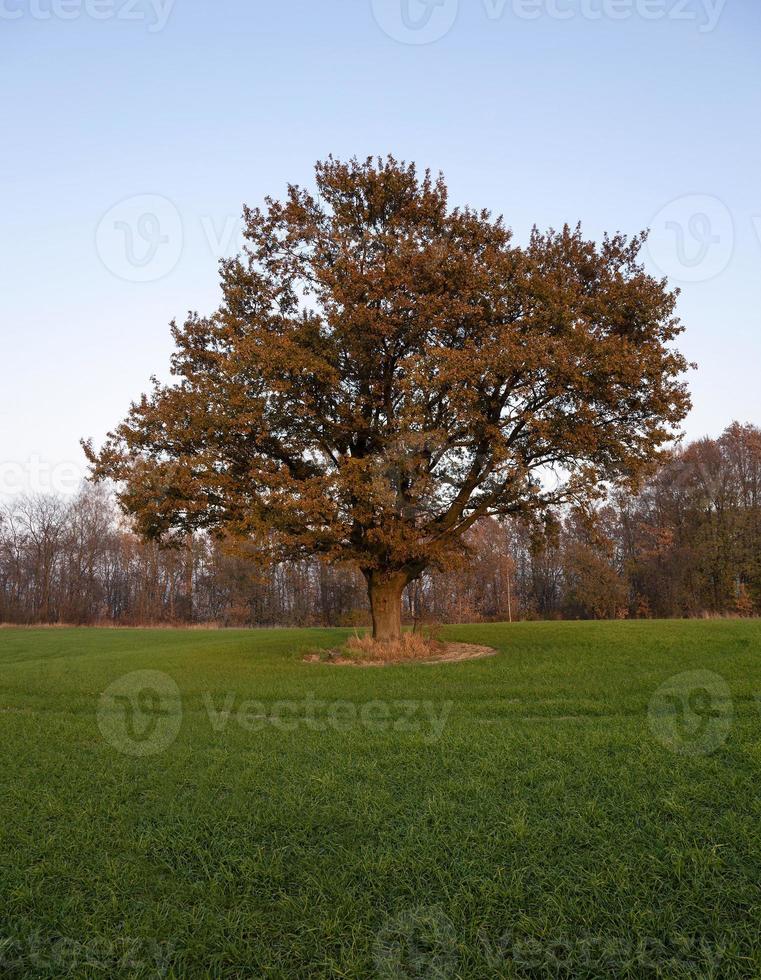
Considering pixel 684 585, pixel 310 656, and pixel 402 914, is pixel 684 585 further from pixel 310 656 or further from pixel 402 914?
pixel 402 914

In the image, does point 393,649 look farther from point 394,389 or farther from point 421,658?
point 394,389

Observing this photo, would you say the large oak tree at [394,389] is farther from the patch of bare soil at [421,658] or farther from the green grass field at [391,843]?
the green grass field at [391,843]

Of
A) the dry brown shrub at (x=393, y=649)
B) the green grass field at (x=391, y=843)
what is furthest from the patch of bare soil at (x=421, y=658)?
the green grass field at (x=391, y=843)

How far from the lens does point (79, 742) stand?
25.6ft

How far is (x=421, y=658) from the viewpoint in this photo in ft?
52.5

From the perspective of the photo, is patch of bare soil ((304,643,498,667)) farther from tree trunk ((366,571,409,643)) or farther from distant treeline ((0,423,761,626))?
distant treeline ((0,423,761,626))

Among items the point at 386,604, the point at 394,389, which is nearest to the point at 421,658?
the point at 386,604

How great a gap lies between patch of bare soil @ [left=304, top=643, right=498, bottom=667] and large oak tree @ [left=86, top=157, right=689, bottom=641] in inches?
61.4

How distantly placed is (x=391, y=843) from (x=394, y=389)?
1322 centimetres

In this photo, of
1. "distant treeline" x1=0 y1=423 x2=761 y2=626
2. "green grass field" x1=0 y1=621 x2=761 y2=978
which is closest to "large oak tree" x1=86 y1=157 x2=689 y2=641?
"green grass field" x1=0 y1=621 x2=761 y2=978

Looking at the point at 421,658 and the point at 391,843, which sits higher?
the point at 391,843

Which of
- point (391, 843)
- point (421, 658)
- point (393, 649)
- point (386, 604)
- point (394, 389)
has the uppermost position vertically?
point (394, 389)

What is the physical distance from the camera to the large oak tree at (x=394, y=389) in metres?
14.5

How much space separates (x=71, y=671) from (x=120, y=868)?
14.1 metres
